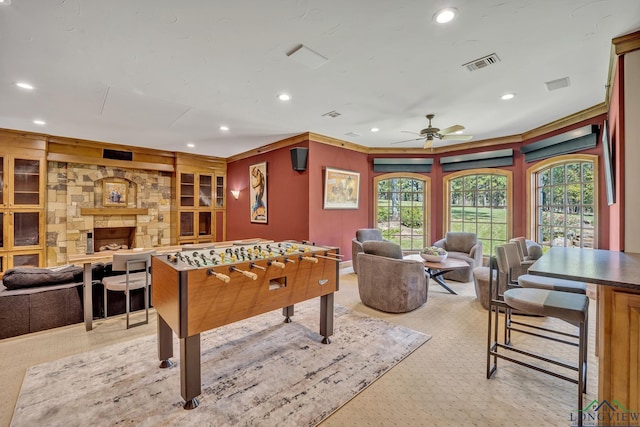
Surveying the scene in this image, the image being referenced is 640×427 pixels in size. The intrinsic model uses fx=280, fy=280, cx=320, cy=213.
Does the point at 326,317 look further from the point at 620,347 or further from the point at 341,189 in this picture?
the point at 341,189

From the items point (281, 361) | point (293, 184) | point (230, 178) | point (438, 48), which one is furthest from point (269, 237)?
point (438, 48)

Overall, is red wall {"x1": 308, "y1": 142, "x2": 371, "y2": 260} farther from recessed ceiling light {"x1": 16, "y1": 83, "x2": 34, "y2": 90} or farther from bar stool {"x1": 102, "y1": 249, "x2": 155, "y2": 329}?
recessed ceiling light {"x1": 16, "y1": 83, "x2": 34, "y2": 90}

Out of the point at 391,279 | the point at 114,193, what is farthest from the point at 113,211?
the point at 391,279

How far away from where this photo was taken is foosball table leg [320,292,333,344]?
109 inches

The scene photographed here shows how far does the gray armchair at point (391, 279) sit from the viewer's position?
3.45 metres

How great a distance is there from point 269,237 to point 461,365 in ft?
15.0

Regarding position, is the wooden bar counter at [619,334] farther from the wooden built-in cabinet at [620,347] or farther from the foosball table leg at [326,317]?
the foosball table leg at [326,317]

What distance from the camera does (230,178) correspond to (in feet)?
25.2

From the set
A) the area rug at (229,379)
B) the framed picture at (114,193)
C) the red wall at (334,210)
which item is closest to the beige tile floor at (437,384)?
the area rug at (229,379)

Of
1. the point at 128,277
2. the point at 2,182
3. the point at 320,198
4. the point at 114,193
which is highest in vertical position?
the point at 2,182

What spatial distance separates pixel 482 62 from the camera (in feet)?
8.89

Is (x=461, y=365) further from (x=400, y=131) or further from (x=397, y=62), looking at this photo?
(x=400, y=131)

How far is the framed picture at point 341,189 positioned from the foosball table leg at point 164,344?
12.2 feet

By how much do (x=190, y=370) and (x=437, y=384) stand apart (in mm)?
1812
